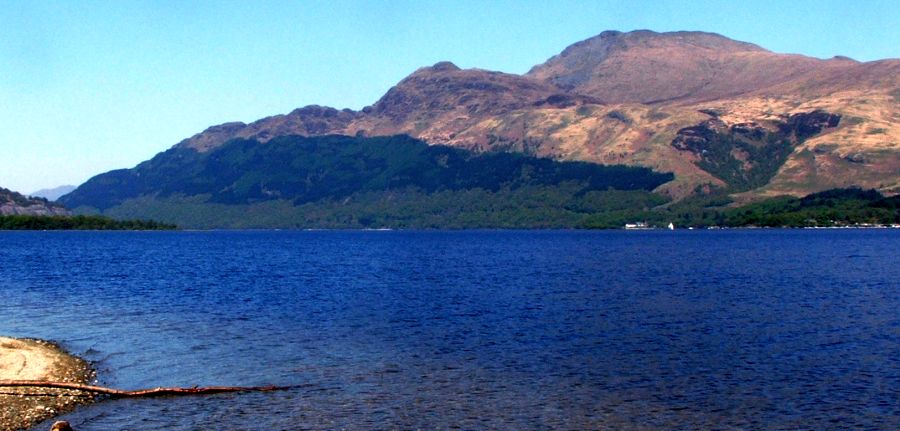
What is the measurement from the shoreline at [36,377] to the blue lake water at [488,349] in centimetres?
156

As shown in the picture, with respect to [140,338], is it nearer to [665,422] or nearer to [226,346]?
[226,346]

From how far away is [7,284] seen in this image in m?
126

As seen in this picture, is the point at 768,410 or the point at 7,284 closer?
the point at 768,410

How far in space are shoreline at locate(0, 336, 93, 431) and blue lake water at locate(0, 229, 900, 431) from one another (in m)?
1.56

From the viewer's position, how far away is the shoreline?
140 feet

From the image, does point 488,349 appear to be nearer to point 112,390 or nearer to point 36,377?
point 112,390

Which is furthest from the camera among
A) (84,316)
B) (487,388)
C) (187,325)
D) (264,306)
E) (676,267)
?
(676,267)

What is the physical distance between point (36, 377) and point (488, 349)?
30.0 metres

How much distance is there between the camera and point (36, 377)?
52125 millimetres

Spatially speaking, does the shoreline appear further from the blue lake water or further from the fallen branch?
the blue lake water

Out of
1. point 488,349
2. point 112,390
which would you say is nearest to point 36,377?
point 112,390

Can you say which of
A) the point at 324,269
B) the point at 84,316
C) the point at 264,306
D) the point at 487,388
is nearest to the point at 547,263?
the point at 324,269

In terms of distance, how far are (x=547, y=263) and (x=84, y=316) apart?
112523 millimetres

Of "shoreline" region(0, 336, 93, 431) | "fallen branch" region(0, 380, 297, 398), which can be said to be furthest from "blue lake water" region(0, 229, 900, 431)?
"shoreline" region(0, 336, 93, 431)
